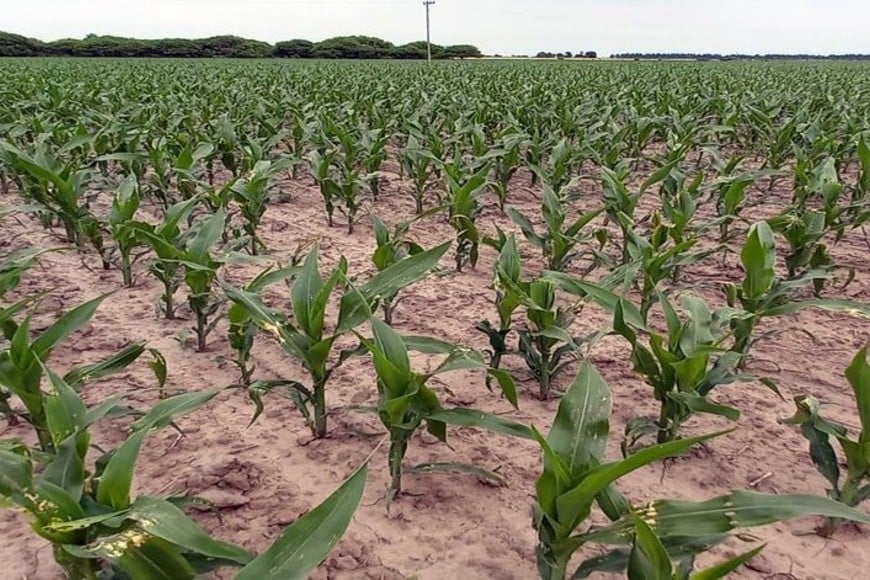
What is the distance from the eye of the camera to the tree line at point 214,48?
141ft

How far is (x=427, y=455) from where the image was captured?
212 centimetres

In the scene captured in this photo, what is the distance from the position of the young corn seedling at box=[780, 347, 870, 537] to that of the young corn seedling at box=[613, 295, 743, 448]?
19cm

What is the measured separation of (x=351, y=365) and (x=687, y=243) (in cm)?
136

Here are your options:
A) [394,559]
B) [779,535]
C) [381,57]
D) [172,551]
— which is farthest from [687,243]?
[381,57]

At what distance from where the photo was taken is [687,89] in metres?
13.1

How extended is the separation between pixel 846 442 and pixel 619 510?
25.9 inches

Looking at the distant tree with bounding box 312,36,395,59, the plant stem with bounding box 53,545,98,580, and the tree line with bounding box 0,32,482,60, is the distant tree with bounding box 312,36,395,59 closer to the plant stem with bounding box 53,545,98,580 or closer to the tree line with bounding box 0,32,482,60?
the tree line with bounding box 0,32,482,60

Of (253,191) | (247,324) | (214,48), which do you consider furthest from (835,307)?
(214,48)

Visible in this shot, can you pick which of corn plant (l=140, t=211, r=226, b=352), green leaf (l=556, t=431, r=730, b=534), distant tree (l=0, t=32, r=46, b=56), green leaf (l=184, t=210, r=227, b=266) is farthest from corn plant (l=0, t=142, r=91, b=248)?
distant tree (l=0, t=32, r=46, b=56)

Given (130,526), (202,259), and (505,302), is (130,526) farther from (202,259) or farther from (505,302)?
(202,259)

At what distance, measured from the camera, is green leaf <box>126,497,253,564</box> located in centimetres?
114

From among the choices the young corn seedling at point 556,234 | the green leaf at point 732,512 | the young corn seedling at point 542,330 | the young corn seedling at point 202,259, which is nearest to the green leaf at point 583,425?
the green leaf at point 732,512

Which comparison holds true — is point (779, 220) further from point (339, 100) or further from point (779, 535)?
point (339, 100)

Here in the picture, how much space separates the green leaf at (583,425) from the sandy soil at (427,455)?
438mm
